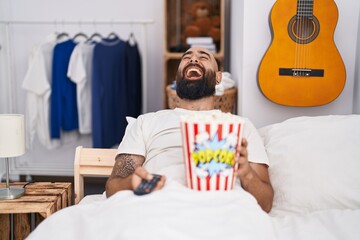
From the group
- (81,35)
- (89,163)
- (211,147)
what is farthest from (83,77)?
(211,147)

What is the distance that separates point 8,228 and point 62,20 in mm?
2119

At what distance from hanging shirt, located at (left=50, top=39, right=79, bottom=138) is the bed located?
146 cm

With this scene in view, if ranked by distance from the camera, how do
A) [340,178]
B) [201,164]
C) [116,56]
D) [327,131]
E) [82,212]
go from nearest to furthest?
[201,164]
[82,212]
[340,178]
[327,131]
[116,56]

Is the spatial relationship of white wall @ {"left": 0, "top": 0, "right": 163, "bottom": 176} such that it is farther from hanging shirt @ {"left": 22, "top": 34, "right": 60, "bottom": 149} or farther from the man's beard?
the man's beard

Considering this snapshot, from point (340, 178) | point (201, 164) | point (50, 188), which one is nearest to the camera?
point (201, 164)

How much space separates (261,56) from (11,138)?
1.20 m

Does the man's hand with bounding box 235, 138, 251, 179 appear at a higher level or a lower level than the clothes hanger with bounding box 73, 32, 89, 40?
lower

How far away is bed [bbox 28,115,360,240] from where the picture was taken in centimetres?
101

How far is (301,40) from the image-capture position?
1.93m

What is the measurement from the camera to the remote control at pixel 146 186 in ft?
3.59

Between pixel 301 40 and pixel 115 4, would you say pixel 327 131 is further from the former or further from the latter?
pixel 115 4

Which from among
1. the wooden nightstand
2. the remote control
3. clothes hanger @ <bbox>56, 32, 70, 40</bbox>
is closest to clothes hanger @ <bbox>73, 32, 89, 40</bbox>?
clothes hanger @ <bbox>56, 32, 70, 40</bbox>

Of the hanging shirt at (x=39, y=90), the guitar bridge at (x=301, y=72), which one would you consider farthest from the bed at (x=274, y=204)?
the hanging shirt at (x=39, y=90)

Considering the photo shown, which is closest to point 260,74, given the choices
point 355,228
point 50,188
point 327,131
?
point 327,131
